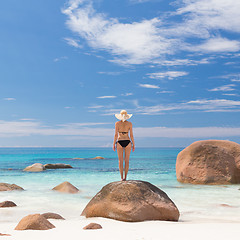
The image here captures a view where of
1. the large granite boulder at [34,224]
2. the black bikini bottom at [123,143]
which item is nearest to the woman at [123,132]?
the black bikini bottom at [123,143]

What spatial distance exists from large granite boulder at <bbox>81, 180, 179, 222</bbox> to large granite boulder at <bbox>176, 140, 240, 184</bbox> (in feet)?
28.0

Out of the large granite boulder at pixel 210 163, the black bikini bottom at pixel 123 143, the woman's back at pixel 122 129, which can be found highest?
the woman's back at pixel 122 129

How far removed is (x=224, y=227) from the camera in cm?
571

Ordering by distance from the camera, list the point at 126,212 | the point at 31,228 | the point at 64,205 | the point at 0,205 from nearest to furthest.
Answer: the point at 31,228, the point at 126,212, the point at 0,205, the point at 64,205

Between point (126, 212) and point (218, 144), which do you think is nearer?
point (126, 212)

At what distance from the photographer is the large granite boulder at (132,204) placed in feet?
22.4

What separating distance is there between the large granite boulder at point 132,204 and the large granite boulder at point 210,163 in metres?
8.55

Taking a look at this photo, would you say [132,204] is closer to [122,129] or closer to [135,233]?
[135,233]

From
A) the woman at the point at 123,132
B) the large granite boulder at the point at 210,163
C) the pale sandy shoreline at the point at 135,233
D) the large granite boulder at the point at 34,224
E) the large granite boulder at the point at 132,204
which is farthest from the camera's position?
the large granite boulder at the point at 210,163

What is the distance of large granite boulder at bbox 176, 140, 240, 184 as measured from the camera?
50.5ft

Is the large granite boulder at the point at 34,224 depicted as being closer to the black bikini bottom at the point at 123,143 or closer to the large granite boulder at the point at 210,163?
the black bikini bottom at the point at 123,143

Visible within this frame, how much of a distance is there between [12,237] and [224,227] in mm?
3628

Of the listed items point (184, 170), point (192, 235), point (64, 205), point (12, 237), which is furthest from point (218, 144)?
point (12, 237)

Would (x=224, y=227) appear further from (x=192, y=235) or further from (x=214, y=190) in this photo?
(x=214, y=190)
